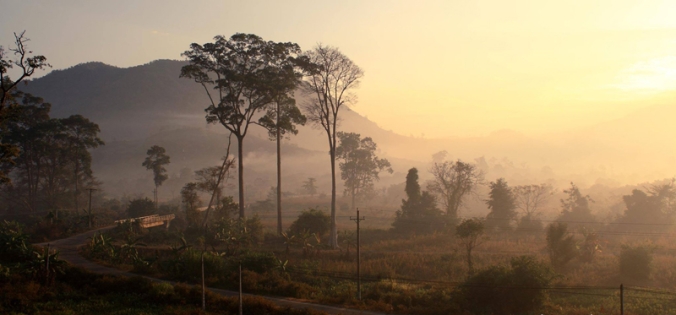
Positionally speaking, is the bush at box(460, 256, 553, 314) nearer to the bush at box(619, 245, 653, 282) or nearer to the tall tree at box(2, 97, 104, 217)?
the bush at box(619, 245, 653, 282)

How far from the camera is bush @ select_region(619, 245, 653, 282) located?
29547 millimetres

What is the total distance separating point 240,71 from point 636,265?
37.7m

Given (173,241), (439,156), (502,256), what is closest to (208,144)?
(439,156)

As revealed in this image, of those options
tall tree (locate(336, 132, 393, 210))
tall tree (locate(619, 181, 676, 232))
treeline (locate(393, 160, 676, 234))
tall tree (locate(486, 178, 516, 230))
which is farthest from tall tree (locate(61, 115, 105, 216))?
tall tree (locate(619, 181, 676, 232))

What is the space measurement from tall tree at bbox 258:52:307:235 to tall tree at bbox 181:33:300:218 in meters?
0.11

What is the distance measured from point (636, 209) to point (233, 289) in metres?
50.6

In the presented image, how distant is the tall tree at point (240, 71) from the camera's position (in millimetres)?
43031

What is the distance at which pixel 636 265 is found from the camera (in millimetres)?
29750

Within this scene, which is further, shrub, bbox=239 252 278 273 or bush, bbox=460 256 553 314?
shrub, bbox=239 252 278 273

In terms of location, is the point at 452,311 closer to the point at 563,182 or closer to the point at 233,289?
the point at 233,289

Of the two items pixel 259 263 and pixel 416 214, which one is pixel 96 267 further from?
pixel 416 214

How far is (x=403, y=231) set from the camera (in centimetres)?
4672

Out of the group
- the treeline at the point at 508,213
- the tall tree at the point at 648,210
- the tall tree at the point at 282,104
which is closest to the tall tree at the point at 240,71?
the tall tree at the point at 282,104

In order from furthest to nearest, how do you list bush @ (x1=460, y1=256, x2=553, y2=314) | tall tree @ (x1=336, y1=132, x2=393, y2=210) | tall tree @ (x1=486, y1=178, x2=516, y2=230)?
tall tree @ (x1=336, y1=132, x2=393, y2=210), tall tree @ (x1=486, y1=178, x2=516, y2=230), bush @ (x1=460, y1=256, x2=553, y2=314)
